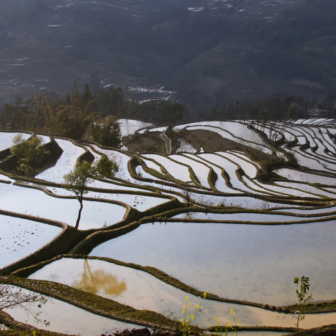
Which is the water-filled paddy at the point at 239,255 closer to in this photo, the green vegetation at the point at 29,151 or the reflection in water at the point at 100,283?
the reflection in water at the point at 100,283

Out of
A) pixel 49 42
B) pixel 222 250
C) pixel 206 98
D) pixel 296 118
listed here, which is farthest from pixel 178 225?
pixel 49 42

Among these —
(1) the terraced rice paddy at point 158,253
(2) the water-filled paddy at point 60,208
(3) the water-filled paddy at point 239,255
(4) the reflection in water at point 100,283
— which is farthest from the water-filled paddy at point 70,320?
(2) the water-filled paddy at point 60,208

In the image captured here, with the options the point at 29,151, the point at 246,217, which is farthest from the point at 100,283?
the point at 29,151

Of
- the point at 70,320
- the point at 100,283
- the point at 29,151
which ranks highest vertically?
the point at 70,320

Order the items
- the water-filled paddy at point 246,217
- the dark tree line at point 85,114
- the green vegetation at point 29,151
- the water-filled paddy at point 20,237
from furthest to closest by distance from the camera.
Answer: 1. the dark tree line at point 85,114
2. the green vegetation at point 29,151
3. the water-filled paddy at point 246,217
4. the water-filled paddy at point 20,237

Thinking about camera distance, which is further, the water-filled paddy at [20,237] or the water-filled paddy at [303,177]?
the water-filled paddy at [303,177]

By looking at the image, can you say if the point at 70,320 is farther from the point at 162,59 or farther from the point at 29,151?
the point at 162,59
